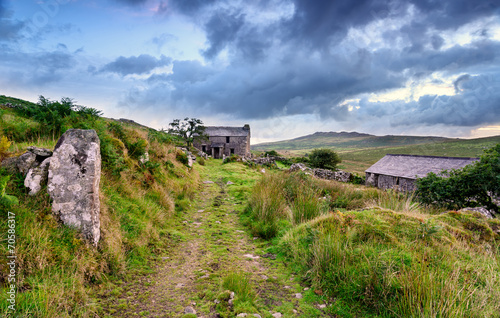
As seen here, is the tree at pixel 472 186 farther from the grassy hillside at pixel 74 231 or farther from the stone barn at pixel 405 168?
the grassy hillside at pixel 74 231

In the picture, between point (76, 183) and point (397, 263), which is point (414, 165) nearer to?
point (397, 263)

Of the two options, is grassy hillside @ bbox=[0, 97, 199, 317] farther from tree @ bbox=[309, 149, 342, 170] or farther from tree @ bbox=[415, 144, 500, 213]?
tree @ bbox=[309, 149, 342, 170]

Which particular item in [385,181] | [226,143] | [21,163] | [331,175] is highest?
[226,143]

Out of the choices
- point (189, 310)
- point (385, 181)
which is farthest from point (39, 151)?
point (385, 181)

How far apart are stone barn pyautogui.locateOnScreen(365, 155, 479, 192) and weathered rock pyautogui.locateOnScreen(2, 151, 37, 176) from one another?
29.5 m

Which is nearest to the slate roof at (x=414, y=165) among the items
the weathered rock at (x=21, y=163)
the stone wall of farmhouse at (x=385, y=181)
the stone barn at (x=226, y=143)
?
the stone wall of farmhouse at (x=385, y=181)

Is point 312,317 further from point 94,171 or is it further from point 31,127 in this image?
point 31,127

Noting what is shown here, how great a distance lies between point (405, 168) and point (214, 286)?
35512mm

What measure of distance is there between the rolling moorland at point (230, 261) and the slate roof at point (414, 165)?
2678 cm

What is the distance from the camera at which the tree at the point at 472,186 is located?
11.6 metres

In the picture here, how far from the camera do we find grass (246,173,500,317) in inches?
111

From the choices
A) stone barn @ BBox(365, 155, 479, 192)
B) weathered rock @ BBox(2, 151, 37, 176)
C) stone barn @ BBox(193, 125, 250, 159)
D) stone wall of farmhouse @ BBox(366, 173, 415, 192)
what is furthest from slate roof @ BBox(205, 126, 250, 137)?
weathered rock @ BBox(2, 151, 37, 176)

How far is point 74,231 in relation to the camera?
3791 millimetres

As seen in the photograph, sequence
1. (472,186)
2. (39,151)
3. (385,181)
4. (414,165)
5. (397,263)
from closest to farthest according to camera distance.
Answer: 1. (397,263)
2. (39,151)
3. (472,186)
4. (414,165)
5. (385,181)
